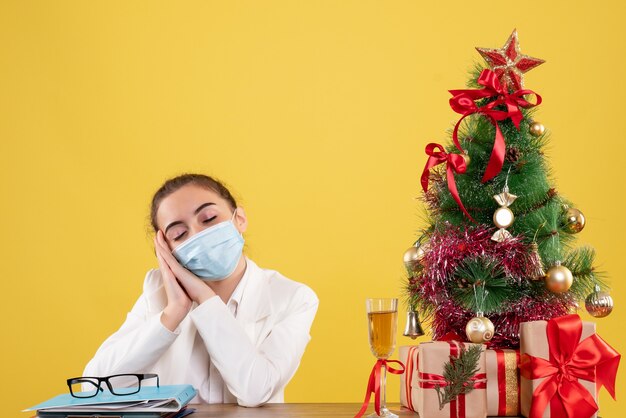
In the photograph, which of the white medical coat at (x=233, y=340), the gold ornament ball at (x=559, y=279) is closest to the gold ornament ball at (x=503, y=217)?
the gold ornament ball at (x=559, y=279)

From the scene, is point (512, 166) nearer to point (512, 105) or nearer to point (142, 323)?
point (512, 105)

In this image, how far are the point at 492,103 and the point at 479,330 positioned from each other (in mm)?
501

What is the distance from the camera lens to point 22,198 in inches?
137

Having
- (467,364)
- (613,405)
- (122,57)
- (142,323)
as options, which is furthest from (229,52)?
(467,364)

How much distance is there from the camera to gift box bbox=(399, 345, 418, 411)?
5.17 ft

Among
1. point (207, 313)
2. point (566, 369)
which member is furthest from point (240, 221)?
point (566, 369)

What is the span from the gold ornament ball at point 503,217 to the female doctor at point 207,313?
68 cm

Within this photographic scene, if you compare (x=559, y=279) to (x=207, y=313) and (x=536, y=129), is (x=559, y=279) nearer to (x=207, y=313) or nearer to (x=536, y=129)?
(x=536, y=129)

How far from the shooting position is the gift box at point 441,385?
146cm

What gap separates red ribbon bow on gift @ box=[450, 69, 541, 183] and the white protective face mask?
0.71 m

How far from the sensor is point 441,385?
4.78ft

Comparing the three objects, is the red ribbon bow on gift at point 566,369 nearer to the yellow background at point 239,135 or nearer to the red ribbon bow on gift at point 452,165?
the red ribbon bow on gift at point 452,165

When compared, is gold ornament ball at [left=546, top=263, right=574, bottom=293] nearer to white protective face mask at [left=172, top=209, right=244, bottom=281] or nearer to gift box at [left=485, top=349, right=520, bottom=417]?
gift box at [left=485, top=349, right=520, bottom=417]

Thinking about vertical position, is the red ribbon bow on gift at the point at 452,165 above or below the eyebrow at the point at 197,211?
above
